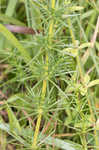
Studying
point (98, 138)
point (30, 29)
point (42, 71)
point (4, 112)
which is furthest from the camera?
point (4, 112)

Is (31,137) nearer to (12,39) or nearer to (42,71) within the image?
(42,71)

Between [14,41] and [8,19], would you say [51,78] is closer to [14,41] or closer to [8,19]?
[14,41]

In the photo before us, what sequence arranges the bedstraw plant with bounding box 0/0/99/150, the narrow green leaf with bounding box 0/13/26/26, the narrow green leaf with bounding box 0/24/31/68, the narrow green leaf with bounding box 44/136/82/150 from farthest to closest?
the narrow green leaf with bounding box 0/13/26/26
the narrow green leaf with bounding box 0/24/31/68
the narrow green leaf with bounding box 44/136/82/150
the bedstraw plant with bounding box 0/0/99/150

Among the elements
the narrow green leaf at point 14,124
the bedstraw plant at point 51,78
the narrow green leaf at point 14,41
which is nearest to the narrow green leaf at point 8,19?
the bedstraw plant at point 51,78

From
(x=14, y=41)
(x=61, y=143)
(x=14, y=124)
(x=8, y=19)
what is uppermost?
(x=8, y=19)

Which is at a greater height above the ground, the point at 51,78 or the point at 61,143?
the point at 51,78

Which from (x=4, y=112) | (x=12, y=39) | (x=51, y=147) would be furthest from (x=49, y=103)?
(x=4, y=112)

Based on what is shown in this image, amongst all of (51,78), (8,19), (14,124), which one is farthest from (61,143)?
(8,19)

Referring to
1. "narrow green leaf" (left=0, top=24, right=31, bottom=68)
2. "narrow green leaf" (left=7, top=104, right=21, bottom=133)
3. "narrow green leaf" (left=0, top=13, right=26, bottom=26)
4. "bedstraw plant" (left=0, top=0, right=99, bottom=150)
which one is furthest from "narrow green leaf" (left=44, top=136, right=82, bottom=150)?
"narrow green leaf" (left=0, top=13, right=26, bottom=26)

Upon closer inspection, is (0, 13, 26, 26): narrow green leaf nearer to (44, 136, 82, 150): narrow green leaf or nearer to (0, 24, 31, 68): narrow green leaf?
(0, 24, 31, 68): narrow green leaf

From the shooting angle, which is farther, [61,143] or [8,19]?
[8,19]

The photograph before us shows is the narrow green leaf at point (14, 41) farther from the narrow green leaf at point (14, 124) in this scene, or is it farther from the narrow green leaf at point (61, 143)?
the narrow green leaf at point (61, 143)
